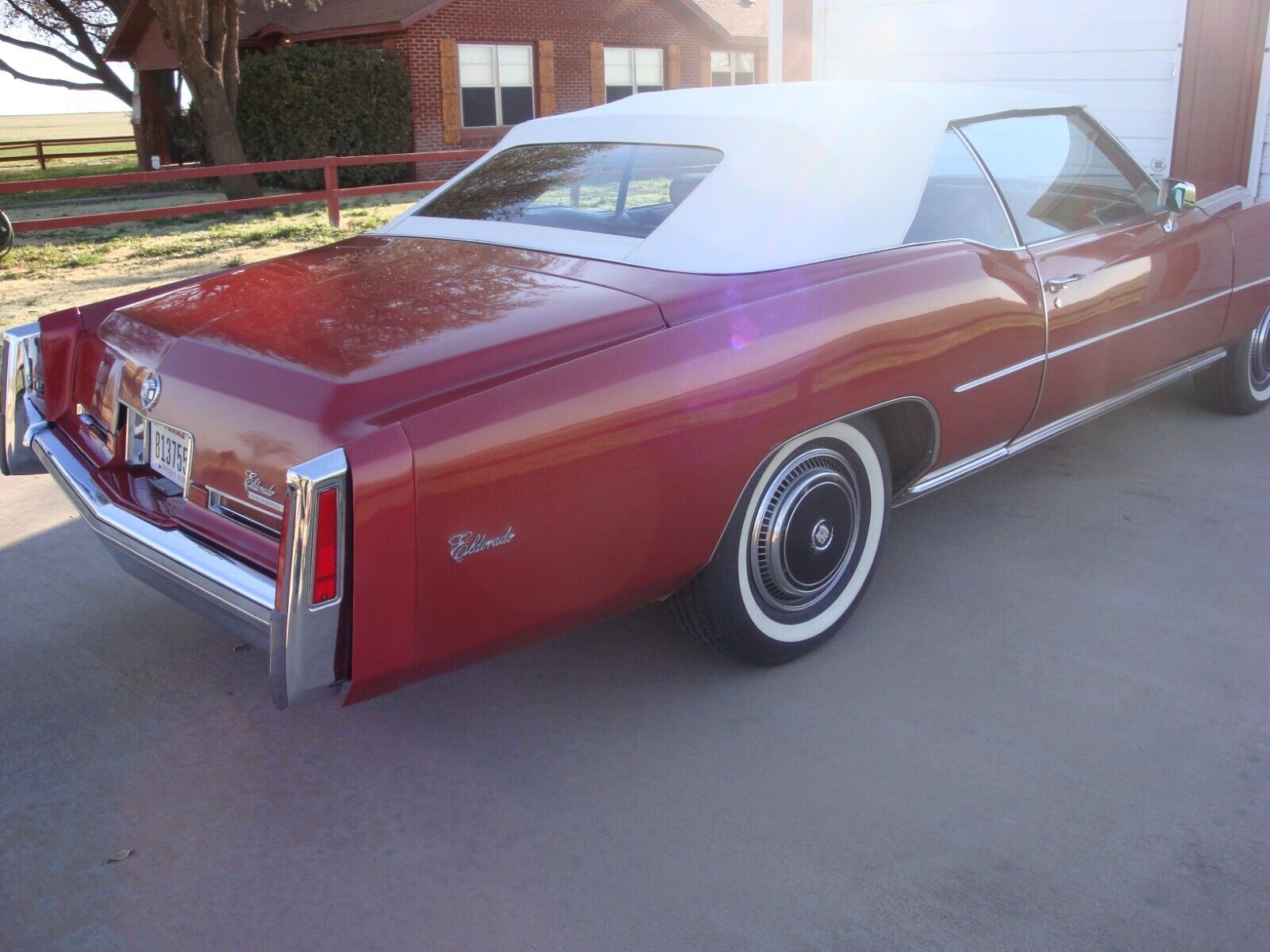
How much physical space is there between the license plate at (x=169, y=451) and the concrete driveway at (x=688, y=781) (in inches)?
27.3

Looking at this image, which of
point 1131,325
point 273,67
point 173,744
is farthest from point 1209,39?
point 273,67

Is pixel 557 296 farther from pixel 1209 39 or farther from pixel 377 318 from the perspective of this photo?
pixel 1209 39

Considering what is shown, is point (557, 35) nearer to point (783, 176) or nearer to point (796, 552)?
point (783, 176)

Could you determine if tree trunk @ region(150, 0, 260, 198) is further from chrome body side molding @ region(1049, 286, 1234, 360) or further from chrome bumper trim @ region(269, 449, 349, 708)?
chrome bumper trim @ region(269, 449, 349, 708)

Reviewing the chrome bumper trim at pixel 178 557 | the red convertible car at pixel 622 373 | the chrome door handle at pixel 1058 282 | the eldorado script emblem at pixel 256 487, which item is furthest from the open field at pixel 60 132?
the eldorado script emblem at pixel 256 487

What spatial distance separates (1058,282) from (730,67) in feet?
77.5

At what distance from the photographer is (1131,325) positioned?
4.16m

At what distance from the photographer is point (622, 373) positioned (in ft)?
8.55

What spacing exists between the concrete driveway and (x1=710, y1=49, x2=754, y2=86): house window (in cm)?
2326

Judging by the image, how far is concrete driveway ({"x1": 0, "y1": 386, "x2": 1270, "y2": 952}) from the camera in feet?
7.64

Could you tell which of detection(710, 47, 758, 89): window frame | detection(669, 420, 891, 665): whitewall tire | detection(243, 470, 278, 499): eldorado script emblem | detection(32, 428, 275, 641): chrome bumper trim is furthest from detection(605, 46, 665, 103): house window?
detection(243, 470, 278, 499): eldorado script emblem

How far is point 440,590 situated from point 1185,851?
1653mm

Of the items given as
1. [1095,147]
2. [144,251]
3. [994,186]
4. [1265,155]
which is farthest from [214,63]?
[994,186]

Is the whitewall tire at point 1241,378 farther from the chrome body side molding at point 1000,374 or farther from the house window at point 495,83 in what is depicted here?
the house window at point 495,83
